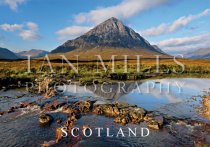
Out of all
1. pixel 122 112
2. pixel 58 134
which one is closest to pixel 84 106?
pixel 122 112

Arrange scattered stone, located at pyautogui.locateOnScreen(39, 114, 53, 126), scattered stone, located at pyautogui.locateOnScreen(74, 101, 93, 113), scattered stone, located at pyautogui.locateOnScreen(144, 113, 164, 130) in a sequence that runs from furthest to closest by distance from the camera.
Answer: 1. scattered stone, located at pyautogui.locateOnScreen(74, 101, 93, 113)
2. scattered stone, located at pyautogui.locateOnScreen(39, 114, 53, 126)
3. scattered stone, located at pyautogui.locateOnScreen(144, 113, 164, 130)

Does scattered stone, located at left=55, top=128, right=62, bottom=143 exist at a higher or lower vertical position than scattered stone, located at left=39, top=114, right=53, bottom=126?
lower

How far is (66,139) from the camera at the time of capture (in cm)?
2031

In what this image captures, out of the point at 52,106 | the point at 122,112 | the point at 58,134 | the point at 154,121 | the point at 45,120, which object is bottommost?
the point at 58,134

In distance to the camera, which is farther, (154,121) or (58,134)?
(154,121)

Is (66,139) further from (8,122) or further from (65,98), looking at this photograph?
(65,98)

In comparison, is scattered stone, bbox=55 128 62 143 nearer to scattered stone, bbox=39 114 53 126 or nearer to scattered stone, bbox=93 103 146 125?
scattered stone, bbox=39 114 53 126

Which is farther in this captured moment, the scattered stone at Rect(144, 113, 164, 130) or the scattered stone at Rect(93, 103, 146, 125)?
the scattered stone at Rect(93, 103, 146, 125)

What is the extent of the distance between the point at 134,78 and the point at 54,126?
1728 inches

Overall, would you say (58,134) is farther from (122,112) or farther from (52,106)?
(52,106)

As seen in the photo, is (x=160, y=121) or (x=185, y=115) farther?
(x=185, y=115)

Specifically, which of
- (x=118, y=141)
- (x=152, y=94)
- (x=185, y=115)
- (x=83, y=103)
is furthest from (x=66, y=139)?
(x=152, y=94)

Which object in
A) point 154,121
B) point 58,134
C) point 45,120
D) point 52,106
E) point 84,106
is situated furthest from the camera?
point 52,106

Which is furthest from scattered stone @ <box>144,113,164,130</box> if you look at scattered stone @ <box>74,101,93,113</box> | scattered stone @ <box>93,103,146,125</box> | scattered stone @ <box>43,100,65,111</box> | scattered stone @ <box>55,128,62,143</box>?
scattered stone @ <box>43,100,65,111</box>
